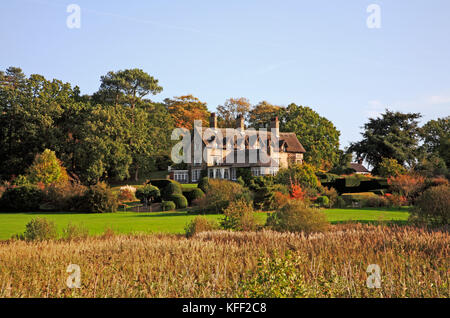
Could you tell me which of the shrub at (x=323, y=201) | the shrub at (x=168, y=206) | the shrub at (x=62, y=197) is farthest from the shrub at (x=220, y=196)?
the shrub at (x=62, y=197)

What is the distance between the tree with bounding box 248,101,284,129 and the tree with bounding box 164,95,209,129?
25.9 feet

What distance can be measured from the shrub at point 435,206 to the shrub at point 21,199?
2679cm

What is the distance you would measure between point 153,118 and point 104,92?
7.75 m

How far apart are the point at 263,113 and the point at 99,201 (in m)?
44.0

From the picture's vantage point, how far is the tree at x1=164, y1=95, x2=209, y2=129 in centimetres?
6719

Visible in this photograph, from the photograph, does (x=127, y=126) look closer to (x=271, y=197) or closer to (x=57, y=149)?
(x=57, y=149)

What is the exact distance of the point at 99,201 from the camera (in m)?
29.0

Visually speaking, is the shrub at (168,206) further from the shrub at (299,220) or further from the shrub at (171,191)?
the shrub at (299,220)

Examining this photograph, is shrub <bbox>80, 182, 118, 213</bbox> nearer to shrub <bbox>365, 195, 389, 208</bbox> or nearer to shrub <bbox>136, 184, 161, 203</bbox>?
shrub <bbox>136, 184, 161, 203</bbox>

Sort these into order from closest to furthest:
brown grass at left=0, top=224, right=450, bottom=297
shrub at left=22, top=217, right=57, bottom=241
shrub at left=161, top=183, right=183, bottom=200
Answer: brown grass at left=0, top=224, right=450, bottom=297
shrub at left=22, top=217, right=57, bottom=241
shrub at left=161, top=183, right=183, bottom=200

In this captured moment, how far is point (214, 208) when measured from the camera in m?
25.5

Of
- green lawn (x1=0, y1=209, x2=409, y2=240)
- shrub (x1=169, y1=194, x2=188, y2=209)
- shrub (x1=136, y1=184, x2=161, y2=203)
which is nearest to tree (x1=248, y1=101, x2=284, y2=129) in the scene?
shrub (x1=136, y1=184, x2=161, y2=203)

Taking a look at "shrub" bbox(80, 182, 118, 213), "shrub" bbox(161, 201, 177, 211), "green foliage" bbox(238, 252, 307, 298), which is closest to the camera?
"green foliage" bbox(238, 252, 307, 298)
